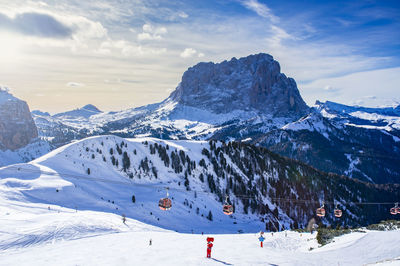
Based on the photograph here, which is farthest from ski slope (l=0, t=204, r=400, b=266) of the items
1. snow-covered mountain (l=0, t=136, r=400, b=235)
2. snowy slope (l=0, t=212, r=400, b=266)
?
snow-covered mountain (l=0, t=136, r=400, b=235)

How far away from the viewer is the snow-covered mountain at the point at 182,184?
74688 millimetres

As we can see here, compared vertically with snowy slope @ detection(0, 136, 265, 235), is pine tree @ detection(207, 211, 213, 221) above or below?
below

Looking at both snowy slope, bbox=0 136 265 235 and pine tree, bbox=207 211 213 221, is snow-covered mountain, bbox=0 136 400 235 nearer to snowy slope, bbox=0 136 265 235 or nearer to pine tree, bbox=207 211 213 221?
Result: pine tree, bbox=207 211 213 221

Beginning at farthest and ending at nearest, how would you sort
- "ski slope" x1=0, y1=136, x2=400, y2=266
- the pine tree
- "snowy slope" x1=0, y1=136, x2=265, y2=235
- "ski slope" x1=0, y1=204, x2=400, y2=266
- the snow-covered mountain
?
the pine tree
the snow-covered mountain
"snowy slope" x1=0, y1=136, x2=265, y2=235
"ski slope" x1=0, y1=136, x2=400, y2=266
"ski slope" x1=0, y1=204, x2=400, y2=266

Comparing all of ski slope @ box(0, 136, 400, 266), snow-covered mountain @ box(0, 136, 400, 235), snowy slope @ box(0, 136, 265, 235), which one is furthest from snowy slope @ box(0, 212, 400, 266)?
snow-covered mountain @ box(0, 136, 400, 235)

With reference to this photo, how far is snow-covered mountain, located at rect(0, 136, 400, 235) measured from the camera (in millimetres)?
74688

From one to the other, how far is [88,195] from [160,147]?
56.5m

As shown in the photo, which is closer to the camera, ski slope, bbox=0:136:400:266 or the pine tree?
ski slope, bbox=0:136:400:266

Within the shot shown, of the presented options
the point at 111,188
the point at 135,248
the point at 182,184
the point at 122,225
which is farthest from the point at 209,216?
the point at 135,248

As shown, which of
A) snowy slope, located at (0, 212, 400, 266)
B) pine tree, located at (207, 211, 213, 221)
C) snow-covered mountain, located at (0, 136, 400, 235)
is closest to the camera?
snowy slope, located at (0, 212, 400, 266)

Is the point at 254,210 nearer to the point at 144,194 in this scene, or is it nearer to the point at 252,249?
the point at 144,194

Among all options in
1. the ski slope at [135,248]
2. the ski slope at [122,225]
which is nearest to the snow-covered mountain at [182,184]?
the ski slope at [122,225]

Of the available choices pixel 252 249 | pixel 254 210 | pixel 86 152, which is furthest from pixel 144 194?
pixel 252 249

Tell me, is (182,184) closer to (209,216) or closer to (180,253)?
(209,216)
